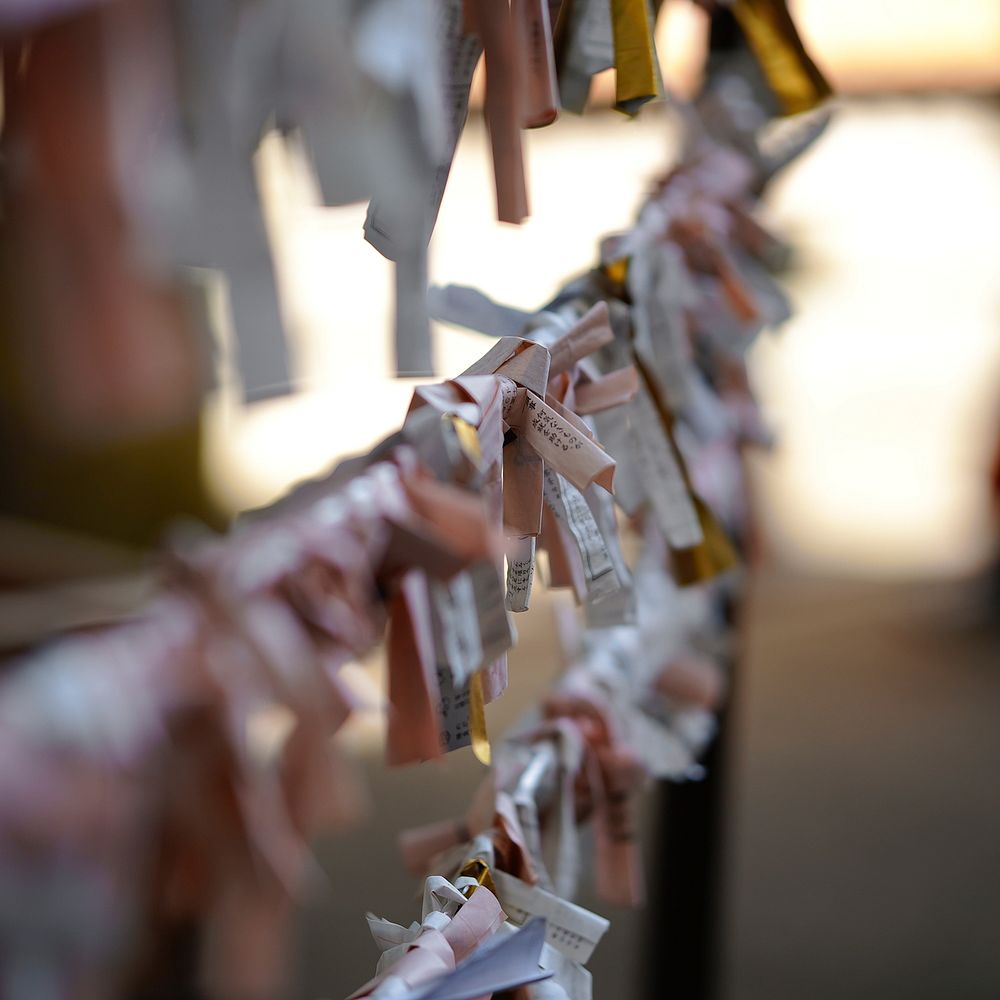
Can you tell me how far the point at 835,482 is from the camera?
423cm

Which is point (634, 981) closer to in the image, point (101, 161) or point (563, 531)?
point (563, 531)

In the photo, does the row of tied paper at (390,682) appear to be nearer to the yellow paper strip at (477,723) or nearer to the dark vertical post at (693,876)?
the yellow paper strip at (477,723)

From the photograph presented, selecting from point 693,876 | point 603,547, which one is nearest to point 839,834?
point 693,876

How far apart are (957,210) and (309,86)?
4.00 meters

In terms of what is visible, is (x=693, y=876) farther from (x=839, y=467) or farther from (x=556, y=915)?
(x=839, y=467)

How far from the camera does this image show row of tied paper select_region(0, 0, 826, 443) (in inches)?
10.2

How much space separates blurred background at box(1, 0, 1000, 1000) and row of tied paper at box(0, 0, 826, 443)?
0.05 m

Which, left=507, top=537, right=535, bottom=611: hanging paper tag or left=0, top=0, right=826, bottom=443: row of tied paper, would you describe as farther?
left=507, top=537, right=535, bottom=611: hanging paper tag

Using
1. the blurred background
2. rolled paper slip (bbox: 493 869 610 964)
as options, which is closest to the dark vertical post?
the blurred background

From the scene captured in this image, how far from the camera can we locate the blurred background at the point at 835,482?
5.19ft

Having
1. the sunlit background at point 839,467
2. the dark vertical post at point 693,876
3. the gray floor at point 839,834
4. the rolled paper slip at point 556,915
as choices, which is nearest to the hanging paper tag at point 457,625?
the rolled paper slip at point 556,915

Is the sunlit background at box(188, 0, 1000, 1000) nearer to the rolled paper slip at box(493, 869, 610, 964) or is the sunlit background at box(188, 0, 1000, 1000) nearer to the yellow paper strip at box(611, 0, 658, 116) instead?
the yellow paper strip at box(611, 0, 658, 116)

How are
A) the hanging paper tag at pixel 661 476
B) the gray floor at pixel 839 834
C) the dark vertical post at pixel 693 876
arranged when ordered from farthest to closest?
the gray floor at pixel 839 834, the dark vertical post at pixel 693 876, the hanging paper tag at pixel 661 476

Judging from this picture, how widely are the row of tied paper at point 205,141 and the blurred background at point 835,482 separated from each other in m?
0.05
